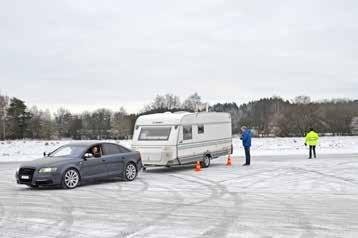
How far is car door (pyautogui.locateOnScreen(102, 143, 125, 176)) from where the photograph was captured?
16328mm

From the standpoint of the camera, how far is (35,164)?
14625 millimetres

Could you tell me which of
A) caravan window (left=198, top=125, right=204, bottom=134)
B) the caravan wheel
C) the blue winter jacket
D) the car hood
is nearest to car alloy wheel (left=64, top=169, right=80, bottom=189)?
the car hood

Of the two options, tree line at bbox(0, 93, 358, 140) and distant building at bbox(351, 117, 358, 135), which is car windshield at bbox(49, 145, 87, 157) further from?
distant building at bbox(351, 117, 358, 135)

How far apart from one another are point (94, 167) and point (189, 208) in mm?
5864

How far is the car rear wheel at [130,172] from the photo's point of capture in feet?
55.7

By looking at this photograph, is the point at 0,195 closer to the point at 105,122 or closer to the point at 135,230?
the point at 135,230

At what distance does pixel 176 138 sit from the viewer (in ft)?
67.0

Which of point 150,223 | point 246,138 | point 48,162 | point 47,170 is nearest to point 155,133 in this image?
point 246,138

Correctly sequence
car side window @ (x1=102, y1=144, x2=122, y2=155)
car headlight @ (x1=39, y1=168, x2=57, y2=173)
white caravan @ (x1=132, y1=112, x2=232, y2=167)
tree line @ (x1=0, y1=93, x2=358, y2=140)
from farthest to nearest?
tree line @ (x1=0, y1=93, x2=358, y2=140), white caravan @ (x1=132, y1=112, x2=232, y2=167), car side window @ (x1=102, y1=144, x2=122, y2=155), car headlight @ (x1=39, y1=168, x2=57, y2=173)

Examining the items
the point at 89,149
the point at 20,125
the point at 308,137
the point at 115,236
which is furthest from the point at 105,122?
the point at 115,236

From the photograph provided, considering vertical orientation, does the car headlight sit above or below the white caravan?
below

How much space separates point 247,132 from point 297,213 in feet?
46.6

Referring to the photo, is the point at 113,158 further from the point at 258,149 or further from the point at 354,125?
the point at 354,125

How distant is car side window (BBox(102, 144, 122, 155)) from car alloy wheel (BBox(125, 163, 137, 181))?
674 millimetres
